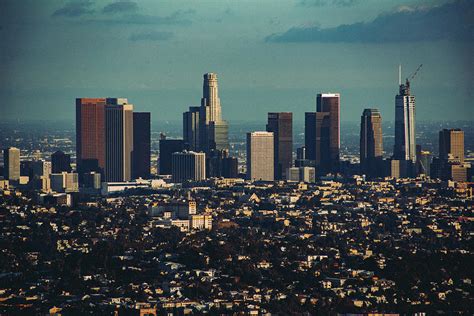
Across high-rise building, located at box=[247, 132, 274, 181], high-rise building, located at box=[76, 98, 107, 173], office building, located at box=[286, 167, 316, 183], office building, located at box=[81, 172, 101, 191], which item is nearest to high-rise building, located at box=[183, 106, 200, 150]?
high-rise building, located at box=[247, 132, 274, 181]

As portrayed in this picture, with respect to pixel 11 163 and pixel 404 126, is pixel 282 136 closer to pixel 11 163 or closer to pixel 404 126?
pixel 404 126

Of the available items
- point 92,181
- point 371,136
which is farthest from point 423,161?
point 92,181

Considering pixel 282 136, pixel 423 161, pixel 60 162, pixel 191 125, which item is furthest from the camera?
pixel 191 125

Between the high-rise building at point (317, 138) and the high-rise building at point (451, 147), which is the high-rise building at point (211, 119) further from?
the high-rise building at point (451, 147)

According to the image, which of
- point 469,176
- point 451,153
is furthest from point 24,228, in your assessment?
point 451,153

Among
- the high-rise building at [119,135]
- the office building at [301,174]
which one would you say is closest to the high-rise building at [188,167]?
the high-rise building at [119,135]

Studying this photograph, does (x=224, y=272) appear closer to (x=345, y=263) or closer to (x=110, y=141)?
(x=345, y=263)

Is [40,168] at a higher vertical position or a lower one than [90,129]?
lower
